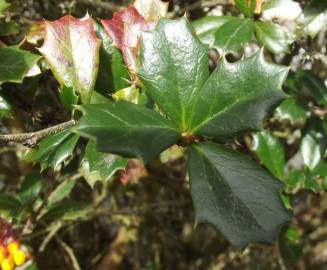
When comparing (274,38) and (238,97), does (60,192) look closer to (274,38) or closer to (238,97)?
(274,38)

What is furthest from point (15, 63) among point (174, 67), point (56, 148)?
point (174, 67)

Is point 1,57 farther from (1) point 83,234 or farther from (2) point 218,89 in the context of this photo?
(1) point 83,234

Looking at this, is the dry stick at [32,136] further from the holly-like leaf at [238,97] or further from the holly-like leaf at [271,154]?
the holly-like leaf at [271,154]

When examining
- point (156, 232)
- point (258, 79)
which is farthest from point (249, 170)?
point (156, 232)

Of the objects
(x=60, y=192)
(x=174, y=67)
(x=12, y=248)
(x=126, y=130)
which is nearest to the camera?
(x=126, y=130)

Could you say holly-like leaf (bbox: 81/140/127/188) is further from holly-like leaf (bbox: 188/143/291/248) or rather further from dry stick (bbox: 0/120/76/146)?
holly-like leaf (bbox: 188/143/291/248)

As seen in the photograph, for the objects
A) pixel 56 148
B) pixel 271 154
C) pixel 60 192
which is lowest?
pixel 60 192

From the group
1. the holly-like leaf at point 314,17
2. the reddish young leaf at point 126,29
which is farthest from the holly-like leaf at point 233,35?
the reddish young leaf at point 126,29
